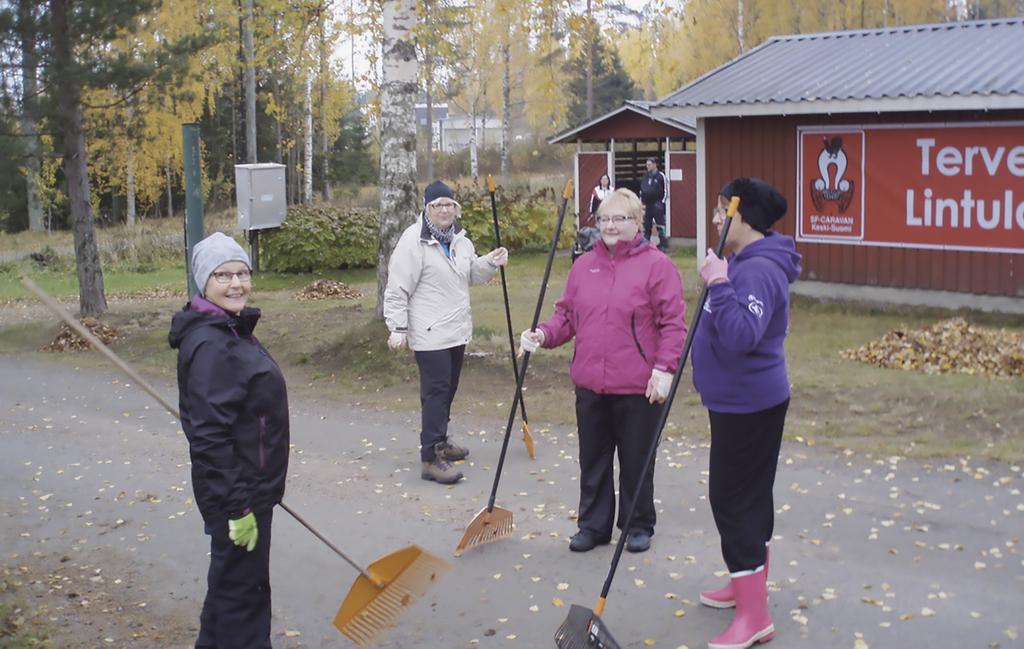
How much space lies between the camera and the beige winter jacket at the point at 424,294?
25.0 feet

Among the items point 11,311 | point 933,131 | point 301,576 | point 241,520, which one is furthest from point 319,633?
point 11,311

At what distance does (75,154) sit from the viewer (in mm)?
15719

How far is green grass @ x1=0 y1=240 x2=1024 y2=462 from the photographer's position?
8.62 meters

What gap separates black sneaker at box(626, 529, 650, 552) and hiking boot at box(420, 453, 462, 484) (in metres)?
1.89

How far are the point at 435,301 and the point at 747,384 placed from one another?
3.32m

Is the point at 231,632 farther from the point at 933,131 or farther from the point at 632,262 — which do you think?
the point at 933,131

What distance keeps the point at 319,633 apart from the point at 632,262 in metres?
2.36

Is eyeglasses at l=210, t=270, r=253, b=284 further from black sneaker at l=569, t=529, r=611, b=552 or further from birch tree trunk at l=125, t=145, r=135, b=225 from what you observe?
birch tree trunk at l=125, t=145, r=135, b=225

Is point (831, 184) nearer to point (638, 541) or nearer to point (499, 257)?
point (499, 257)

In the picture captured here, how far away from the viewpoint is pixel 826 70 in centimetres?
1544

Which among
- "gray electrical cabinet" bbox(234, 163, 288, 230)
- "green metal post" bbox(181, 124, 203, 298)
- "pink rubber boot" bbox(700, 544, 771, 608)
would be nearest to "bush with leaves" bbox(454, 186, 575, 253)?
"gray electrical cabinet" bbox(234, 163, 288, 230)

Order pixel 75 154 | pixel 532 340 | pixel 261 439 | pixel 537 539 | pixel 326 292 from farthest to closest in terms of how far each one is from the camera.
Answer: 1. pixel 326 292
2. pixel 75 154
3. pixel 537 539
4. pixel 532 340
5. pixel 261 439

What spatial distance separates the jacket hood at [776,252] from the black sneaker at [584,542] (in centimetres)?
207

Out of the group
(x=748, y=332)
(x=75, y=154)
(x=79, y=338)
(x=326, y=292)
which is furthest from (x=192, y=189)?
(x=748, y=332)
